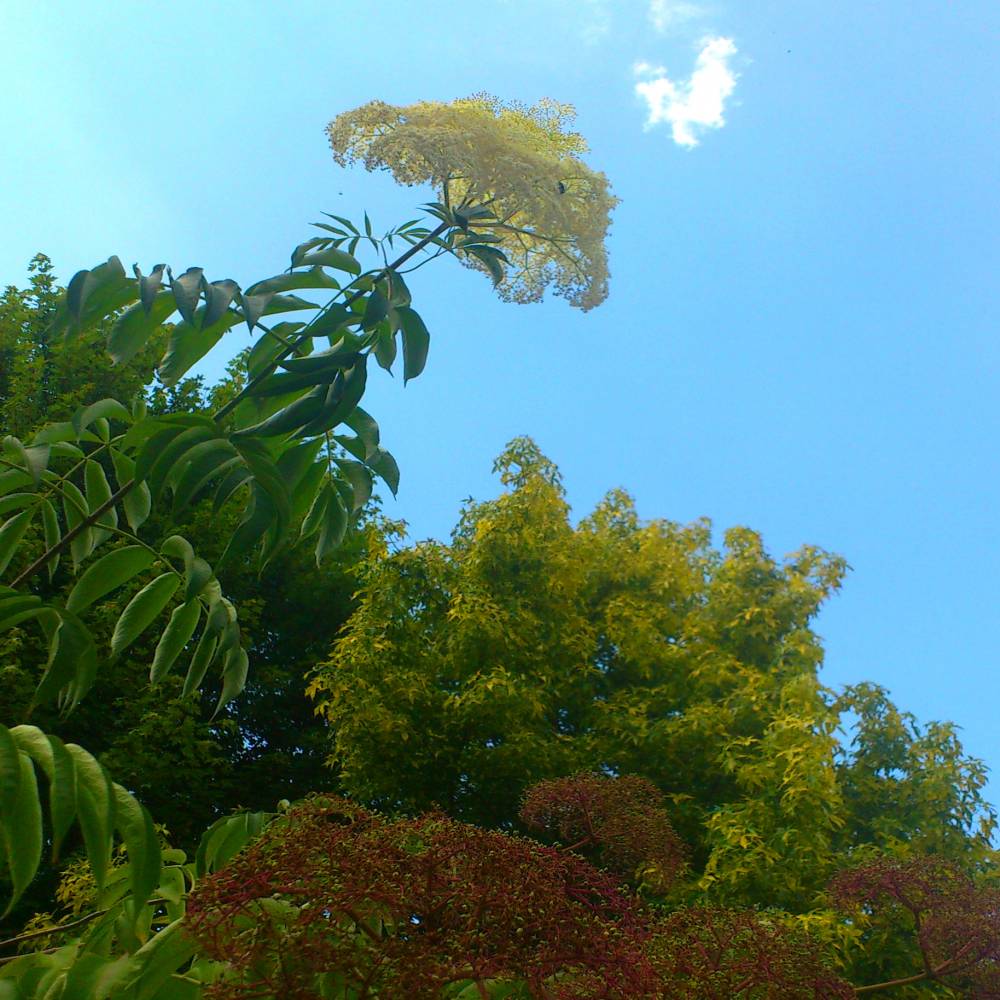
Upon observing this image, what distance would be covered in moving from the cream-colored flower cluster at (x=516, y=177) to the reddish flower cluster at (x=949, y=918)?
9.92 feet

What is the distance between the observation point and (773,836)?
818 centimetres

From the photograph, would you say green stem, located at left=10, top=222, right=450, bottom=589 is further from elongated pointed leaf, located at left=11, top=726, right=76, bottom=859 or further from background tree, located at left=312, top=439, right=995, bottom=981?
background tree, located at left=312, top=439, right=995, bottom=981

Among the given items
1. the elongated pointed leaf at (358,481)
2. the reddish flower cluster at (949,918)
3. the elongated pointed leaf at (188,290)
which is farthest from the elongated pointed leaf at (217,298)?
the reddish flower cluster at (949,918)

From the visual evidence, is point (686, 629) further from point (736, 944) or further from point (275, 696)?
point (736, 944)

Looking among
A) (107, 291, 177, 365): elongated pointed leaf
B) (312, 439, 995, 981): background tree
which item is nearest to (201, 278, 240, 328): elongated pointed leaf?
(107, 291, 177, 365): elongated pointed leaf

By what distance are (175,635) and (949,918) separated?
387 cm

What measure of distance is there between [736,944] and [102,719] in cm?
958

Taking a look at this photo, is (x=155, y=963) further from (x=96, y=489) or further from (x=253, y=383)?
(x=96, y=489)

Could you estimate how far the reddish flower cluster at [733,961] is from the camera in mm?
2713

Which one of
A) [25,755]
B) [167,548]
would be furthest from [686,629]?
[25,755]

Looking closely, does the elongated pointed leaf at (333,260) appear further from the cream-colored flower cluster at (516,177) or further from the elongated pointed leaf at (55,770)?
the cream-colored flower cluster at (516,177)

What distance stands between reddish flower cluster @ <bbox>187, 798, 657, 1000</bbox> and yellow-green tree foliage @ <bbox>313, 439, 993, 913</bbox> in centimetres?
603

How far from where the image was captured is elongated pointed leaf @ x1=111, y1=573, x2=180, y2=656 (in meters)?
2.50

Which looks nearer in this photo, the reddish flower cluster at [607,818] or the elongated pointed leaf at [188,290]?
the elongated pointed leaf at [188,290]
